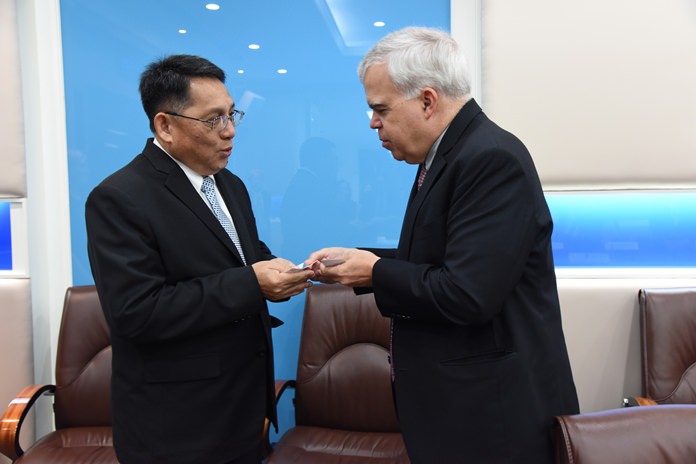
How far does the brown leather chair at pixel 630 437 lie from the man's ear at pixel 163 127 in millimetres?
1265

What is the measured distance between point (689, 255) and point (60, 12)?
135 inches

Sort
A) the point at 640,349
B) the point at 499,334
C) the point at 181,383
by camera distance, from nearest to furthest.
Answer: the point at 499,334 < the point at 181,383 < the point at 640,349

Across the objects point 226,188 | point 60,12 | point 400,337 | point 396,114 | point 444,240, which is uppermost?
point 60,12

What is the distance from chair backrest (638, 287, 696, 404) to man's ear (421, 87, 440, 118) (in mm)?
1620

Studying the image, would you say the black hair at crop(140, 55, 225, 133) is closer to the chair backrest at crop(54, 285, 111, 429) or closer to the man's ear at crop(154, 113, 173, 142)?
the man's ear at crop(154, 113, 173, 142)

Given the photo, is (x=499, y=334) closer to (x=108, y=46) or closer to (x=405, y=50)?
(x=405, y=50)

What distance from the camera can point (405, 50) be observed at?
1255 millimetres

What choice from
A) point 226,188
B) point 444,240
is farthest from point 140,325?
point 444,240

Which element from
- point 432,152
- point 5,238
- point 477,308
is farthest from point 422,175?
point 5,238

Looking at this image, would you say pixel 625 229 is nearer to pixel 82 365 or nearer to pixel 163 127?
pixel 163 127

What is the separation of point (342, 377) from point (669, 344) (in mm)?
1453

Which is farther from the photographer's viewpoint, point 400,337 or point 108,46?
point 108,46

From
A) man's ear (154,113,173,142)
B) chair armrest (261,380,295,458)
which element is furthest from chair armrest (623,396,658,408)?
man's ear (154,113,173,142)

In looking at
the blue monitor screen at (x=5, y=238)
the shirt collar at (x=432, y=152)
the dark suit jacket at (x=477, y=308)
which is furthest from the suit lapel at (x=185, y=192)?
the blue monitor screen at (x=5, y=238)
